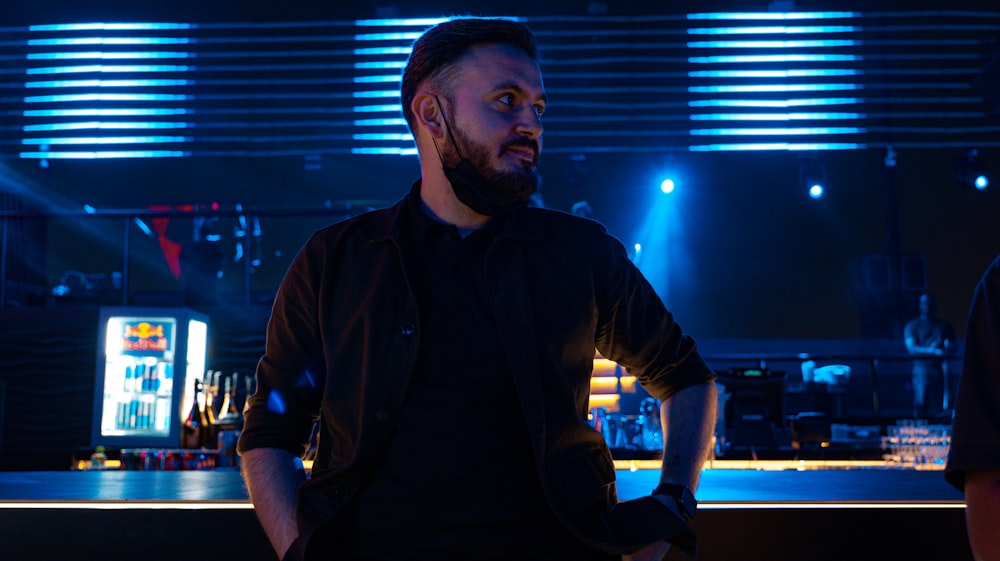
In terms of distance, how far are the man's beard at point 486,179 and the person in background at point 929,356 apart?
878 centimetres

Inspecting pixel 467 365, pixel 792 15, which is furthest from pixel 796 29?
pixel 467 365

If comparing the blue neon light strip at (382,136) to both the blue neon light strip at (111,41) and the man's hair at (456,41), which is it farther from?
the man's hair at (456,41)

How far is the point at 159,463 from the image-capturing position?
5.09 metres

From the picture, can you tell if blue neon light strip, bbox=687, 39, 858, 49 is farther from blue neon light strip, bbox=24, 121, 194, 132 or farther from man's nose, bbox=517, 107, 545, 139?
man's nose, bbox=517, 107, 545, 139

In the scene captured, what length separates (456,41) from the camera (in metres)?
1.25

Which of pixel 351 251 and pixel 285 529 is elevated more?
pixel 351 251

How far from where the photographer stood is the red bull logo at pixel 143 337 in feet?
22.6

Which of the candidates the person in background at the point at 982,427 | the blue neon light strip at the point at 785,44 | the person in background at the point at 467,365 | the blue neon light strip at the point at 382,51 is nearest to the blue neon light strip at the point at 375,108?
the blue neon light strip at the point at 382,51

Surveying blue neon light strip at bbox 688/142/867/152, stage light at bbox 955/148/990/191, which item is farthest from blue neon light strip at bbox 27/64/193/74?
stage light at bbox 955/148/990/191

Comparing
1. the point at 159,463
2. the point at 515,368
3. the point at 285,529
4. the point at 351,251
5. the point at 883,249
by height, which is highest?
the point at 883,249

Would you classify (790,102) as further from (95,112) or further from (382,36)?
(95,112)

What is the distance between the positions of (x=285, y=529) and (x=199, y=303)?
670 cm

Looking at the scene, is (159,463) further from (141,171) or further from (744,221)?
(744,221)

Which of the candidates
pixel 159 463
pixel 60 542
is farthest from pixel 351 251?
pixel 159 463
